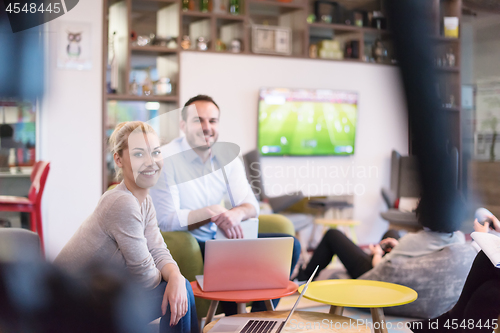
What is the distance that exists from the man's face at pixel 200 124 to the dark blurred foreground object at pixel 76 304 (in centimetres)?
86

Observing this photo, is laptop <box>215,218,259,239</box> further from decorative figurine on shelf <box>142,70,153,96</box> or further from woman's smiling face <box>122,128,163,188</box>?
decorative figurine on shelf <box>142,70,153,96</box>

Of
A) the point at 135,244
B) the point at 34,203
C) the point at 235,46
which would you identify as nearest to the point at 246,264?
the point at 135,244

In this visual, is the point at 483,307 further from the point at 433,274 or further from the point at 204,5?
the point at 204,5

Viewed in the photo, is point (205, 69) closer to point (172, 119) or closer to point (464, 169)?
point (172, 119)

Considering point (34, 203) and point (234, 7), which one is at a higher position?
point (234, 7)

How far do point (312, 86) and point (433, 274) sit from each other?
2.67 metres

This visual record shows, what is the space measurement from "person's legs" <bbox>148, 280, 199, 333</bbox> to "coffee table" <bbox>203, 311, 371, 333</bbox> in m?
0.09

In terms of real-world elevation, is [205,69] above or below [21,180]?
above

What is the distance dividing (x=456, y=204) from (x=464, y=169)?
0.87 m

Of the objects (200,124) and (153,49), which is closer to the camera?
(200,124)

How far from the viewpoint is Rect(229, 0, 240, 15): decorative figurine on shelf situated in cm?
418

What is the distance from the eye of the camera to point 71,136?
3539mm

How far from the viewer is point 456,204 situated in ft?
6.12

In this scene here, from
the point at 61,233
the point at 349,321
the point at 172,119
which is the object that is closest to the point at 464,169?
the point at 349,321
